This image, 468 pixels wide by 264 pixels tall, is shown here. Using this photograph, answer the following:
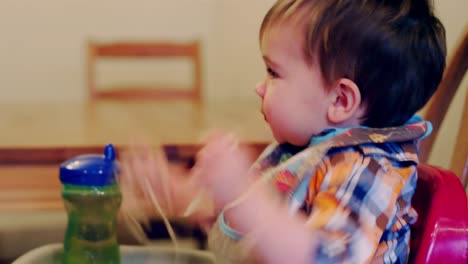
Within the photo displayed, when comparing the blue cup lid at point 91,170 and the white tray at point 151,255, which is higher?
the blue cup lid at point 91,170

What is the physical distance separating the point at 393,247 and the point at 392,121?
0.15 meters

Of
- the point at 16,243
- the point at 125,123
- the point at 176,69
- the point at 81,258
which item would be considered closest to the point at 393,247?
the point at 81,258

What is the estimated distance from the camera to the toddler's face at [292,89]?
0.68 metres

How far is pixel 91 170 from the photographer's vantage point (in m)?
0.80

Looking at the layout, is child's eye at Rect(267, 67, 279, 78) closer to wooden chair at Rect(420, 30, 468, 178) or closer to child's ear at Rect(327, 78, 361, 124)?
child's ear at Rect(327, 78, 361, 124)

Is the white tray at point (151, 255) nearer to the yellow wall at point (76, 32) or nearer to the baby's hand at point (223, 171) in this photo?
the baby's hand at point (223, 171)

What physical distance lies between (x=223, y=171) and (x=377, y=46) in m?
0.21

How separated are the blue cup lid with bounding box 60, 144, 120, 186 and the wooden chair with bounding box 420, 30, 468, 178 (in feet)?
1.54

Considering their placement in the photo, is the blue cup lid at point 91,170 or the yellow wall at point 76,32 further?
the yellow wall at point 76,32

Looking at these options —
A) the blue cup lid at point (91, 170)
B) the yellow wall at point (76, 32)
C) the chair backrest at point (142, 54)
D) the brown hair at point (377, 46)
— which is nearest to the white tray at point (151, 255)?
the blue cup lid at point (91, 170)

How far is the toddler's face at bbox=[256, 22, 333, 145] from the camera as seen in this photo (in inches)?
26.8

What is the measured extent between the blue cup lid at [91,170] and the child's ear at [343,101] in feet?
1.04

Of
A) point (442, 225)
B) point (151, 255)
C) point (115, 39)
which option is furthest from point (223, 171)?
point (115, 39)

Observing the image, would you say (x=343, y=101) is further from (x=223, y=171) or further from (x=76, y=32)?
(x=76, y=32)
